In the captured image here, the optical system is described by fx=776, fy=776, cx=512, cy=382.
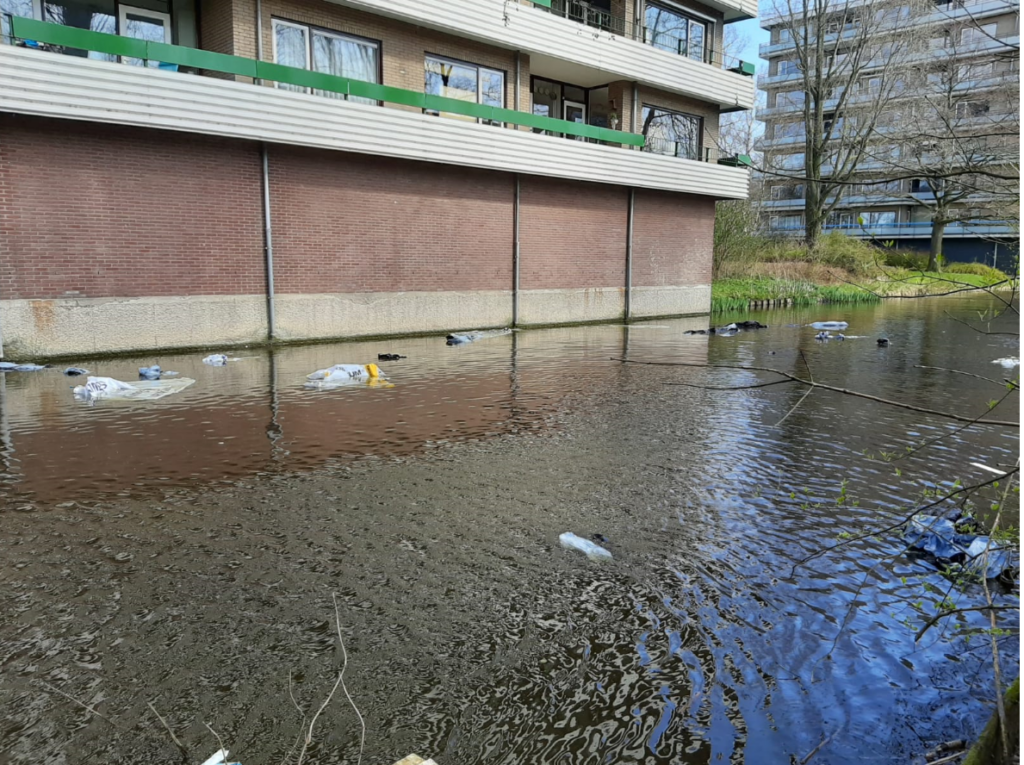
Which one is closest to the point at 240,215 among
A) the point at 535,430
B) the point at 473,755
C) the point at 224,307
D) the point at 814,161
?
the point at 224,307

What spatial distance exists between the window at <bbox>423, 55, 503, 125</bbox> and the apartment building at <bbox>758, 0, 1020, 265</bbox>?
719cm

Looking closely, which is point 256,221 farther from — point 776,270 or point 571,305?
point 776,270

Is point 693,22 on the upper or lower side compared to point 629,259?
upper

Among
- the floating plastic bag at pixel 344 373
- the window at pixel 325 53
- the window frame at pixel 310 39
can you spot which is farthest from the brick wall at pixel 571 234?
the floating plastic bag at pixel 344 373

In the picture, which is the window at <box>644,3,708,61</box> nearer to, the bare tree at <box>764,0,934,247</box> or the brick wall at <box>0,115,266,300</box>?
the bare tree at <box>764,0,934,247</box>

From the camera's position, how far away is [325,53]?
1596 cm

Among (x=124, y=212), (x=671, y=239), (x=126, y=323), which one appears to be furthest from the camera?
(x=671, y=239)

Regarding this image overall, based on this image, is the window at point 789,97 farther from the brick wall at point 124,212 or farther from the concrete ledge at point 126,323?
the concrete ledge at point 126,323

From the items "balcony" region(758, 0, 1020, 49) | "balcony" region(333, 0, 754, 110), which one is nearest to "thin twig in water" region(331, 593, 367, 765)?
"balcony" region(758, 0, 1020, 49)

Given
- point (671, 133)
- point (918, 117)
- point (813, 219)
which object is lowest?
point (918, 117)

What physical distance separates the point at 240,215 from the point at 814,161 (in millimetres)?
30298

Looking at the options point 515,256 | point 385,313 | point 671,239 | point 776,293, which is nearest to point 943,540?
point 385,313

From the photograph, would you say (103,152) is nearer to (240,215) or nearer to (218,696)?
(240,215)

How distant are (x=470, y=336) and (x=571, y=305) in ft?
15.8
